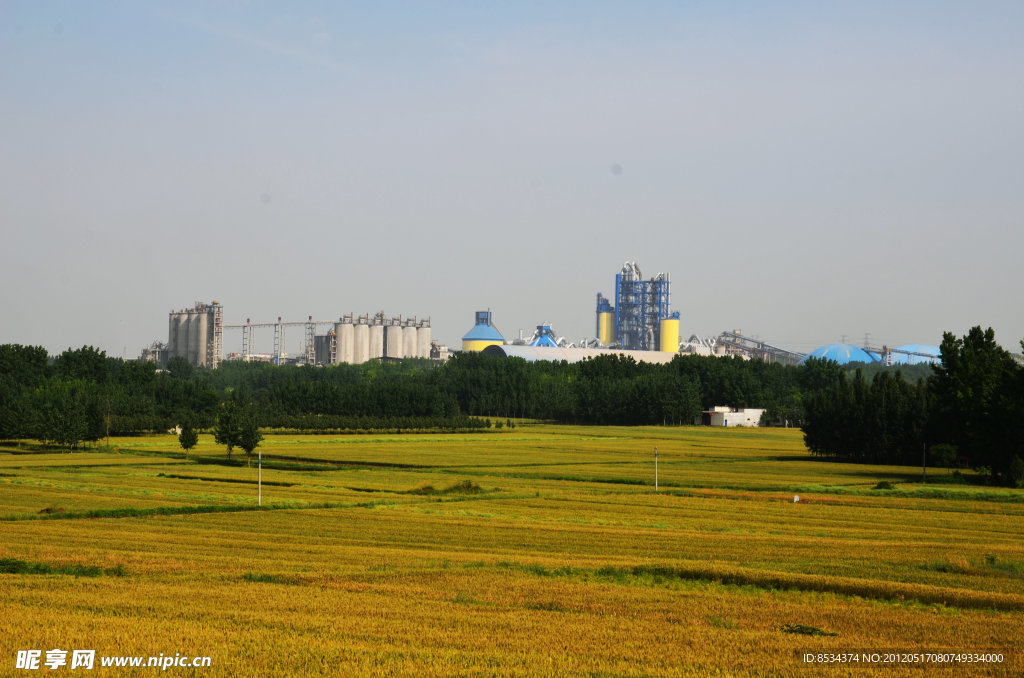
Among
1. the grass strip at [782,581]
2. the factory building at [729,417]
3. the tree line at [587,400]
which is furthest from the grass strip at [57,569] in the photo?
the factory building at [729,417]

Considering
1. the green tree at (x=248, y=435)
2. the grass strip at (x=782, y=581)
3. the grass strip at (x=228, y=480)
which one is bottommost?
the grass strip at (x=228, y=480)

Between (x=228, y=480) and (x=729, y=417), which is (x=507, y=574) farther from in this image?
(x=729, y=417)

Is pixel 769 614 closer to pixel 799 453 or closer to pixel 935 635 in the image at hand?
pixel 935 635

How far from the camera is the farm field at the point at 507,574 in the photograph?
17703mm

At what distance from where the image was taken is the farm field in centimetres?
1770

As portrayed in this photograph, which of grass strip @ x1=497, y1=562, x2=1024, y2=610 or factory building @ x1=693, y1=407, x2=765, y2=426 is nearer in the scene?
grass strip @ x1=497, y1=562, x2=1024, y2=610

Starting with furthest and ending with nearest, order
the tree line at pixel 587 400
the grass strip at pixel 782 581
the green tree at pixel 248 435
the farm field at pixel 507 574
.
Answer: the green tree at pixel 248 435 < the tree line at pixel 587 400 < the grass strip at pixel 782 581 < the farm field at pixel 507 574

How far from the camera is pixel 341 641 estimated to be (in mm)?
18234

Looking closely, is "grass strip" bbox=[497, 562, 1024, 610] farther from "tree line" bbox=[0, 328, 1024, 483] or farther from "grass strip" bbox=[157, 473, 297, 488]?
"tree line" bbox=[0, 328, 1024, 483]

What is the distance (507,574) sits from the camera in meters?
26.9

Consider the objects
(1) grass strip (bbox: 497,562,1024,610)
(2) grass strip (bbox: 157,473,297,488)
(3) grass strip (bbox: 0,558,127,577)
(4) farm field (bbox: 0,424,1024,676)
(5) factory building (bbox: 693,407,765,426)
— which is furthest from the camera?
(5) factory building (bbox: 693,407,765,426)

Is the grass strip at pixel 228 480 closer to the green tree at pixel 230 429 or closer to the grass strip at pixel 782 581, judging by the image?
the green tree at pixel 230 429

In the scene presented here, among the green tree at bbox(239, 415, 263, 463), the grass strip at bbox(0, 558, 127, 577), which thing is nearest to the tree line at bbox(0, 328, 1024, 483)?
the green tree at bbox(239, 415, 263, 463)

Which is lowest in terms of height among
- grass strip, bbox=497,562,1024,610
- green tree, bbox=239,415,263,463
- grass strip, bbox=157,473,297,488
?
grass strip, bbox=157,473,297,488
